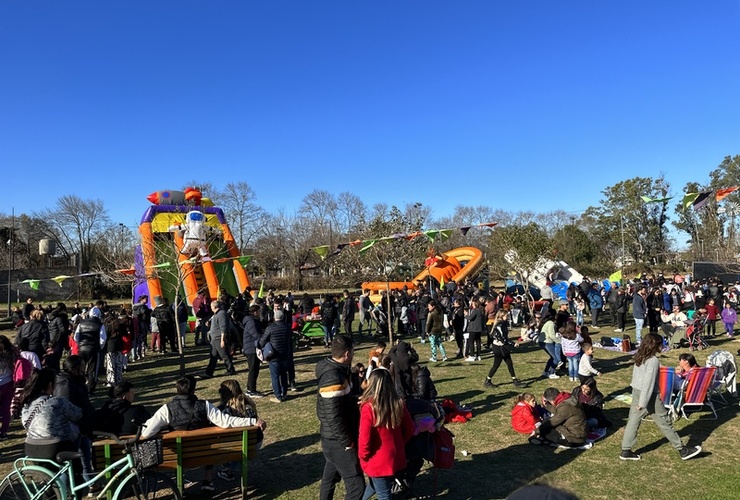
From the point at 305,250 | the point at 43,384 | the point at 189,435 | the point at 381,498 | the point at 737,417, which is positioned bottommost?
the point at 737,417

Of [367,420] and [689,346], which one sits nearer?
[367,420]

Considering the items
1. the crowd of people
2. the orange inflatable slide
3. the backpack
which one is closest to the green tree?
the orange inflatable slide

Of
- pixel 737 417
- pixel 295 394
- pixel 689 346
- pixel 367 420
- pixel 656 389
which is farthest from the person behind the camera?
pixel 689 346

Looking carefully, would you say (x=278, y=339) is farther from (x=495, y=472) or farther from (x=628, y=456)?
(x=628, y=456)

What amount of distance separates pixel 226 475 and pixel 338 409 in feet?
8.09

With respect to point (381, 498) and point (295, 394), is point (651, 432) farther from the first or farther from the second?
point (295, 394)

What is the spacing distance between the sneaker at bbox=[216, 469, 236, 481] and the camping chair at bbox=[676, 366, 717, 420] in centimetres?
637

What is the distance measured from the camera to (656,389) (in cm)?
611

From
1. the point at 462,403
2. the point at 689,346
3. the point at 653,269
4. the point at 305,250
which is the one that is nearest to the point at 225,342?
the point at 462,403

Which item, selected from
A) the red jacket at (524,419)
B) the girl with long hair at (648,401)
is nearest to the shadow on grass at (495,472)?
the red jacket at (524,419)

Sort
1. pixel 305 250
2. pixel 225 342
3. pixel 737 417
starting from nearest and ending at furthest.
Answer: pixel 737 417
pixel 225 342
pixel 305 250

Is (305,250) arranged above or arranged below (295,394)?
above

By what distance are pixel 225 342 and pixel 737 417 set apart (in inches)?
358

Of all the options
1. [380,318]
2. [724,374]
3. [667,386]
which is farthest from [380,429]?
[380,318]
